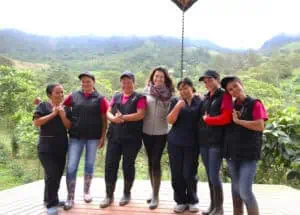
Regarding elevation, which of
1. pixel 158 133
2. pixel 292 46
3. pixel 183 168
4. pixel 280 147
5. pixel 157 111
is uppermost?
pixel 292 46

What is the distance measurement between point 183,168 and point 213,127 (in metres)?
0.53

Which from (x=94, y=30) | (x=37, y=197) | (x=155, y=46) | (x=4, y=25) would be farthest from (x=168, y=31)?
(x=37, y=197)

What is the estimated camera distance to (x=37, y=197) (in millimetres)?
3947

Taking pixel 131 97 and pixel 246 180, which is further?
pixel 131 97

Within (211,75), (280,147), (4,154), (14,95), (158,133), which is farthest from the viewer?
(14,95)

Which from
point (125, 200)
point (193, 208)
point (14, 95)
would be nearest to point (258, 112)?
point (193, 208)

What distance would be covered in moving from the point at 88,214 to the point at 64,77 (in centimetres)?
1006

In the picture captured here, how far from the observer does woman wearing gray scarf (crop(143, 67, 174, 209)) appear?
3412 mm

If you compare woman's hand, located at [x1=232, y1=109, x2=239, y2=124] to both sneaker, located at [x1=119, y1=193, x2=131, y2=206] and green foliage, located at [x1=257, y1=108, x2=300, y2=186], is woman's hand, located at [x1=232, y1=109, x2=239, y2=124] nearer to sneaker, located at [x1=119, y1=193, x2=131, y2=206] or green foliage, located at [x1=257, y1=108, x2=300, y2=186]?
sneaker, located at [x1=119, y1=193, x2=131, y2=206]

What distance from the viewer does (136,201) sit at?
379cm

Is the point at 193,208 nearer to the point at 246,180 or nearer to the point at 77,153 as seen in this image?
the point at 246,180

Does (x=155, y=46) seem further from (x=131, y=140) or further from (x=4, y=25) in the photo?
(x=131, y=140)

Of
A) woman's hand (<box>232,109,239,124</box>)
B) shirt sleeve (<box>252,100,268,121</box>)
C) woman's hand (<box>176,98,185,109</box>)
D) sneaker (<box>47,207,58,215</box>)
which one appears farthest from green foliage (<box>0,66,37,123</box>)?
shirt sleeve (<box>252,100,268,121</box>)

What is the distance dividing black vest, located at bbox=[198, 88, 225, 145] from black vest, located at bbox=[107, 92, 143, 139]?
25.9 inches
